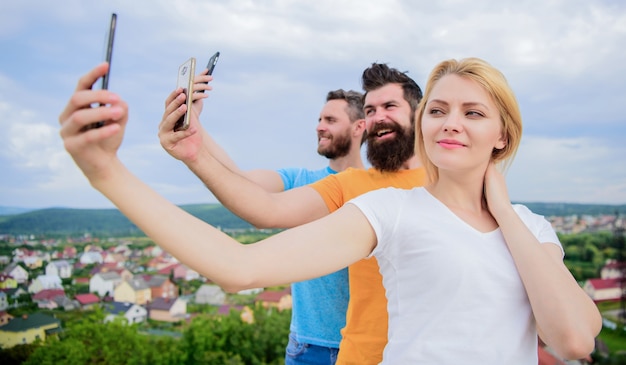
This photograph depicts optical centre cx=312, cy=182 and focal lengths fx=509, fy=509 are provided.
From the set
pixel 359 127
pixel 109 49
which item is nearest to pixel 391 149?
pixel 359 127

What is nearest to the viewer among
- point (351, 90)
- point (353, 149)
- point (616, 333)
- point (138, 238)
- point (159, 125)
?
point (159, 125)

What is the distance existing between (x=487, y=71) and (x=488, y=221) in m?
0.40

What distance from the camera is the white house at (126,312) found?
11.1m

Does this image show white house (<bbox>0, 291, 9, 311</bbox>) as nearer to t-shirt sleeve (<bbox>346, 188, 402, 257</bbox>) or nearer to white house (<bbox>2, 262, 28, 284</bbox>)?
white house (<bbox>2, 262, 28, 284</bbox>)

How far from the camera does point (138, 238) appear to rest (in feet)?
38.6

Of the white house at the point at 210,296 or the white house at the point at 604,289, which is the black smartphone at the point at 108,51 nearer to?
the white house at the point at 604,289

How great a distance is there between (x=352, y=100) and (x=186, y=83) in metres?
2.03

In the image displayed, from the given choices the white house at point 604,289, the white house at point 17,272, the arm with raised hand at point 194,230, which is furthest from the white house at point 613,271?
the white house at point 17,272

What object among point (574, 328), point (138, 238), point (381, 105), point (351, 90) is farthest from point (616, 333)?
point (138, 238)

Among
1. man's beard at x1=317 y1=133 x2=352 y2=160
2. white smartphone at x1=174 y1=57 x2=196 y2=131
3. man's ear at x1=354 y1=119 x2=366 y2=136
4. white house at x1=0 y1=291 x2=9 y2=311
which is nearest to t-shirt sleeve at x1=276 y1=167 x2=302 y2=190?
man's beard at x1=317 y1=133 x2=352 y2=160

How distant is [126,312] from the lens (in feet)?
37.1

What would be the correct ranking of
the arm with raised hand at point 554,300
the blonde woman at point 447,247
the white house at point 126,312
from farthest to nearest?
the white house at point 126,312 < the arm with raised hand at point 554,300 < the blonde woman at point 447,247

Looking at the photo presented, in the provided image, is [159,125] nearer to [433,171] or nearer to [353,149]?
[433,171]

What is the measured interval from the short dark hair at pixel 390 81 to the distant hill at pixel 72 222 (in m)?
8.47
